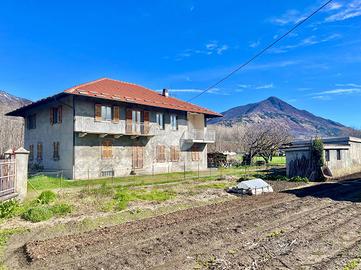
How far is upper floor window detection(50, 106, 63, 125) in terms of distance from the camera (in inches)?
858

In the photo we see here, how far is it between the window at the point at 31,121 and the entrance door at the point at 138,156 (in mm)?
9753

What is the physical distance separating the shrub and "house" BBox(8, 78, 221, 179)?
983cm

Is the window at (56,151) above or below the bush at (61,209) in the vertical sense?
above

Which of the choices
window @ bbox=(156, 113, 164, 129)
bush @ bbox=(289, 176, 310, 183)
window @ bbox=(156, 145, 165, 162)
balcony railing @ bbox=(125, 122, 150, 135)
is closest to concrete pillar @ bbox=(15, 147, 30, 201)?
balcony railing @ bbox=(125, 122, 150, 135)

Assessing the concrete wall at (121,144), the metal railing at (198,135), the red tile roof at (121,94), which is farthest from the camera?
the metal railing at (198,135)

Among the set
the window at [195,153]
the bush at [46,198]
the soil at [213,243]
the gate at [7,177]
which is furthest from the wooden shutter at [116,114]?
the soil at [213,243]

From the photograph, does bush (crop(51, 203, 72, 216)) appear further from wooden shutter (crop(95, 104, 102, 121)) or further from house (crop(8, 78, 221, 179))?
wooden shutter (crop(95, 104, 102, 121))

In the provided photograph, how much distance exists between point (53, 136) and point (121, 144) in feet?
18.0

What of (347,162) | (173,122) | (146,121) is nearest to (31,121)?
(146,121)

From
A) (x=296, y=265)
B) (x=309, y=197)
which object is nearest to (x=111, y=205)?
(x=296, y=265)

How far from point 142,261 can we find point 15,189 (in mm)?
7873

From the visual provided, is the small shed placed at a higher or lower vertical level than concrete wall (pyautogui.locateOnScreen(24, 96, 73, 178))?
lower

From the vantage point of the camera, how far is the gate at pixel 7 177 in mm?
10369

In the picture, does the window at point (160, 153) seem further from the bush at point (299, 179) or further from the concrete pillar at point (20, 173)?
the concrete pillar at point (20, 173)
